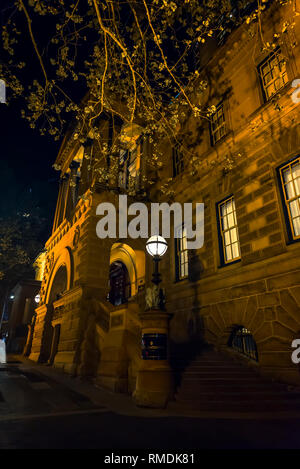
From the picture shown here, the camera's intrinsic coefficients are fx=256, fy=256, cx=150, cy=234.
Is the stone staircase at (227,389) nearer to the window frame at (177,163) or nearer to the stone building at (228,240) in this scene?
the stone building at (228,240)

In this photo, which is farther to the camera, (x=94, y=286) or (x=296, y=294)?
(x=94, y=286)

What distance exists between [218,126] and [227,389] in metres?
10.4

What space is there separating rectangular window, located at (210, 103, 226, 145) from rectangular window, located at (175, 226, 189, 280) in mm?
4405

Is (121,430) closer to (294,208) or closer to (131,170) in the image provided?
(294,208)

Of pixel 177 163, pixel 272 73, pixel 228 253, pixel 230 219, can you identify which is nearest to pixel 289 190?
pixel 230 219

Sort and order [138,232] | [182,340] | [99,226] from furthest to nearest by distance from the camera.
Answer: [138,232] → [99,226] → [182,340]

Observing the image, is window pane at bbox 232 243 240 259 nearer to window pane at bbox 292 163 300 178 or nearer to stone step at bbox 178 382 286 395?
window pane at bbox 292 163 300 178

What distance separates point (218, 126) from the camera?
1174cm

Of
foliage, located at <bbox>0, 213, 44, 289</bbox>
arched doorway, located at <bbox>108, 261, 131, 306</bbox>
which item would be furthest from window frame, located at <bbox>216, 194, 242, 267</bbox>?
foliage, located at <bbox>0, 213, 44, 289</bbox>

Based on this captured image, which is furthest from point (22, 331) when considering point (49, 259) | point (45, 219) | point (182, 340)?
point (182, 340)

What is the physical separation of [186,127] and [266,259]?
8805 mm

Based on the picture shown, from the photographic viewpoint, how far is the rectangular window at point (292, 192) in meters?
7.77
